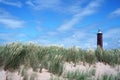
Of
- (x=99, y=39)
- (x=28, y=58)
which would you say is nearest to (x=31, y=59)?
(x=28, y=58)

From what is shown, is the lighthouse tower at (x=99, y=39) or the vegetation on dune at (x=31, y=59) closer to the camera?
the vegetation on dune at (x=31, y=59)

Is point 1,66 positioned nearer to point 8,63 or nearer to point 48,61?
point 8,63

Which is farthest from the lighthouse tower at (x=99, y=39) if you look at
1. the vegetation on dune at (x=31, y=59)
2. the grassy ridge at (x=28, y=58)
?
the vegetation on dune at (x=31, y=59)

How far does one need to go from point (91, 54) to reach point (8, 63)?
253 inches

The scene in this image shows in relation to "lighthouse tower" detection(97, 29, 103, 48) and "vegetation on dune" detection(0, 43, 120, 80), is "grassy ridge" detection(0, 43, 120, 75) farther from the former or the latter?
"lighthouse tower" detection(97, 29, 103, 48)

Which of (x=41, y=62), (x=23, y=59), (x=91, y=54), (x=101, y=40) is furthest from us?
(x=101, y=40)

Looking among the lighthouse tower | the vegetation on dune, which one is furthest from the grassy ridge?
the lighthouse tower

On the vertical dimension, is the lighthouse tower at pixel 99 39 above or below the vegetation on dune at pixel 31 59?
above

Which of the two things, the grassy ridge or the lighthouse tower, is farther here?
the lighthouse tower

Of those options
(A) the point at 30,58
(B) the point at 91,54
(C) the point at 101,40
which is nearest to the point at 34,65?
(A) the point at 30,58

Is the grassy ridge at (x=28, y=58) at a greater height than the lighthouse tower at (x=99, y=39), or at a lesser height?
lesser

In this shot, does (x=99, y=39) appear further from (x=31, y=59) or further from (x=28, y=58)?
(x=28, y=58)

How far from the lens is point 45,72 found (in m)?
8.80

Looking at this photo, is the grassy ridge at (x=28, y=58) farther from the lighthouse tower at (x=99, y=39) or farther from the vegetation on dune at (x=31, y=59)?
the lighthouse tower at (x=99, y=39)
